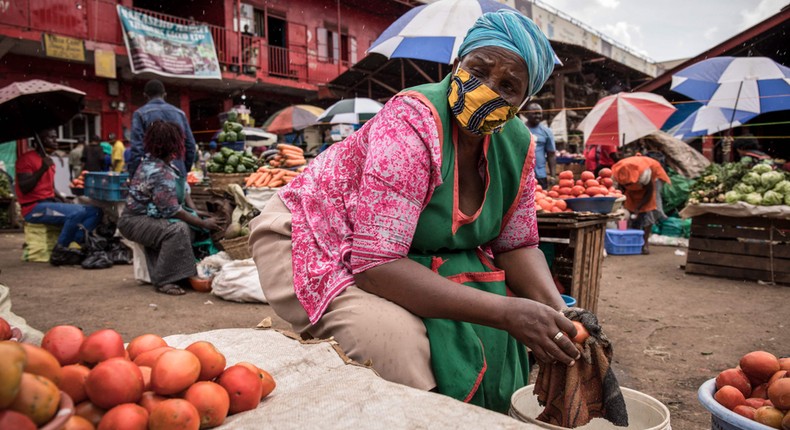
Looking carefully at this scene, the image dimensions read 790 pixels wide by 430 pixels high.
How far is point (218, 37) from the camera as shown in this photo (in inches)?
627

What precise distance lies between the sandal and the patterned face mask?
4.07 m

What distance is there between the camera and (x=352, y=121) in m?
11.2

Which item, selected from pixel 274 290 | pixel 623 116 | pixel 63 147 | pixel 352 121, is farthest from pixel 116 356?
pixel 63 147

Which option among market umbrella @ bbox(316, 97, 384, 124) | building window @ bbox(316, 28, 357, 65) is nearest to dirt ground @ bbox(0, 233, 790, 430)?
market umbrella @ bbox(316, 97, 384, 124)

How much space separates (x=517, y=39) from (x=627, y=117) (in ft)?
26.2

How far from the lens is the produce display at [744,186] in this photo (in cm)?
576

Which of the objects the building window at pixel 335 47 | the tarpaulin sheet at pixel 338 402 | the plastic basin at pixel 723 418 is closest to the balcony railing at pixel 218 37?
the building window at pixel 335 47

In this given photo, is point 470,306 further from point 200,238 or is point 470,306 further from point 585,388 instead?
point 200,238

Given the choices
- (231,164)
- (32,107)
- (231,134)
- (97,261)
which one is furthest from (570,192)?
(32,107)

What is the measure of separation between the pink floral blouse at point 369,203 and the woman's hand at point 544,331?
374 millimetres

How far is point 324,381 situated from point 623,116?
864 centimetres

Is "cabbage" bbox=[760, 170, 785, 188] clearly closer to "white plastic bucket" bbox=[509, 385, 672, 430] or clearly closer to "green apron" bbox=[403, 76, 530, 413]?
"green apron" bbox=[403, 76, 530, 413]

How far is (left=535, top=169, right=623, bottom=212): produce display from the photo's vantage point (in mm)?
4172

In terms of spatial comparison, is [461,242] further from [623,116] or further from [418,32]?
[623,116]
